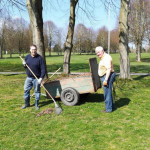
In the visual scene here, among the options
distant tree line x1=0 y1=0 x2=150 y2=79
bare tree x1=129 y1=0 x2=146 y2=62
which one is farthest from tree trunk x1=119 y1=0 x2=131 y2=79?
bare tree x1=129 y1=0 x2=146 y2=62

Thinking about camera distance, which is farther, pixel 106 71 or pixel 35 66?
pixel 35 66

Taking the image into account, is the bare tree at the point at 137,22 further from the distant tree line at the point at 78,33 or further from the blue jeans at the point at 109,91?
the blue jeans at the point at 109,91

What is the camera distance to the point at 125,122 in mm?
5203

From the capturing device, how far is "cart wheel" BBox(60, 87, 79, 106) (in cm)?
625

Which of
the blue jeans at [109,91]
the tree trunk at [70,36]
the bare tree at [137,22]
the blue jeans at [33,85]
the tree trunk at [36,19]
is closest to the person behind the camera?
the blue jeans at [109,91]

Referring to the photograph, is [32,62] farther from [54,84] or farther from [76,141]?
[76,141]

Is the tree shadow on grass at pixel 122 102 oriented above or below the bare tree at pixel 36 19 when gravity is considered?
below

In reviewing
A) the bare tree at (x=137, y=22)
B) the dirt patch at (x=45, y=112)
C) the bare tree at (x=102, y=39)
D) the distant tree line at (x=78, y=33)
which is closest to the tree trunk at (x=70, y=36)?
the distant tree line at (x=78, y=33)

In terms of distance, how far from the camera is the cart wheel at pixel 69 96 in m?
6.25

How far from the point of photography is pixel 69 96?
251 inches

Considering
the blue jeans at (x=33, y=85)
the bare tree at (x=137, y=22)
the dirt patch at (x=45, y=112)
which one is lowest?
the dirt patch at (x=45, y=112)

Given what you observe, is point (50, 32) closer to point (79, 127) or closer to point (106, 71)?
point (106, 71)

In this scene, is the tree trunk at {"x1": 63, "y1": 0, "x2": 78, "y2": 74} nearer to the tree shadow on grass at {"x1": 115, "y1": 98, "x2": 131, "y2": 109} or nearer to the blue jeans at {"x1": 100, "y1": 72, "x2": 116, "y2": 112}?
the tree shadow on grass at {"x1": 115, "y1": 98, "x2": 131, "y2": 109}

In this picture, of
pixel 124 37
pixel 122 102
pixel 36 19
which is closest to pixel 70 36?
pixel 124 37
